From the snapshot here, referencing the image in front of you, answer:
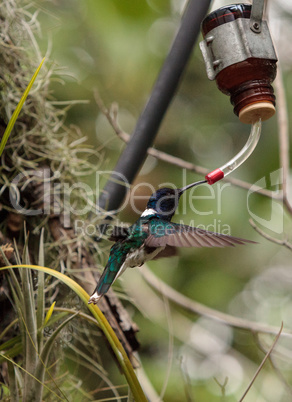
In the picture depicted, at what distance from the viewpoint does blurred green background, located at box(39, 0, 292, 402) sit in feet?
8.80

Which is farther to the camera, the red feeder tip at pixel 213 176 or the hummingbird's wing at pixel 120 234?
the hummingbird's wing at pixel 120 234

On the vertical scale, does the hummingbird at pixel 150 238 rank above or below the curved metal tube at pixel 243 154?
below

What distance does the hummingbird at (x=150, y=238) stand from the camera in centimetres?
119

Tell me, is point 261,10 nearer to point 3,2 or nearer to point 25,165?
point 25,165

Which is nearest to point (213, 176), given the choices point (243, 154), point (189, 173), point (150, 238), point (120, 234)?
point (243, 154)

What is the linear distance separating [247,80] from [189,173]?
1805mm

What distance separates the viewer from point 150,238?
4.14ft

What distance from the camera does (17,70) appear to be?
64.6 inches

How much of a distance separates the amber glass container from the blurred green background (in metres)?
1.50

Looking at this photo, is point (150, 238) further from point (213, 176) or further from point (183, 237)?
point (213, 176)

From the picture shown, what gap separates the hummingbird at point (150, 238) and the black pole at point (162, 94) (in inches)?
4.6

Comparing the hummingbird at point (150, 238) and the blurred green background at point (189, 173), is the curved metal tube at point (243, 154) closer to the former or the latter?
the hummingbird at point (150, 238)

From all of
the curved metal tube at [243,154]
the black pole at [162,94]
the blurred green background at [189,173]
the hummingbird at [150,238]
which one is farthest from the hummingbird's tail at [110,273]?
the blurred green background at [189,173]

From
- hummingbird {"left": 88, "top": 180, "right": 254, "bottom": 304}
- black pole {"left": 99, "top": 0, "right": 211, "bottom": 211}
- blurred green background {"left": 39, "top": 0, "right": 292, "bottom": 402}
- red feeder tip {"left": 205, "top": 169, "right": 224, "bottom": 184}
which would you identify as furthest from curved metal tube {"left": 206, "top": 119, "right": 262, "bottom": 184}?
blurred green background {"left": 39, "top": 0, "right": 292, "bottom": 402}
